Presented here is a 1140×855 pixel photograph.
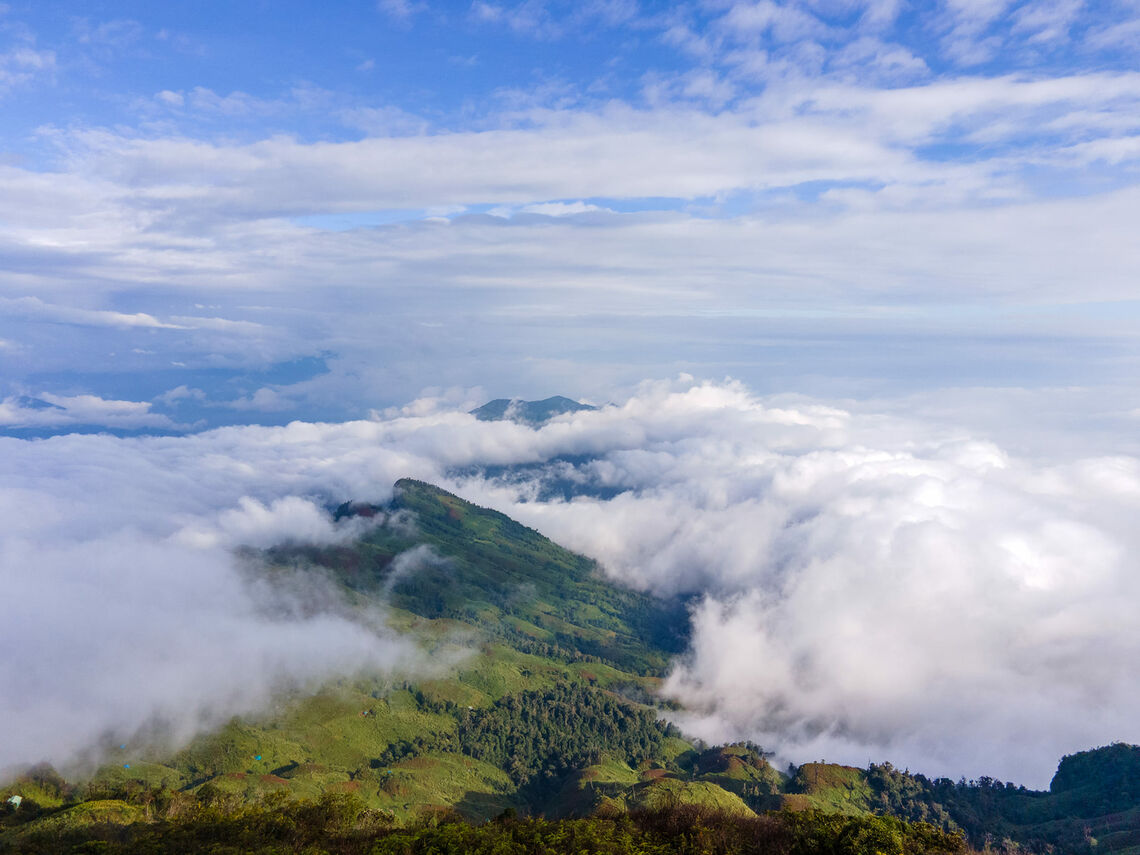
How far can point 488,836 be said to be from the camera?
2753 inches

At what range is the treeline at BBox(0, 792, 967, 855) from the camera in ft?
210

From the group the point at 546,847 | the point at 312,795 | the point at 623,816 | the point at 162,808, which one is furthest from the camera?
the point at 312,795

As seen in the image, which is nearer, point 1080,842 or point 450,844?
point 450,844

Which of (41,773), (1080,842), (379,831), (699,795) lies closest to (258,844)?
(379,831)

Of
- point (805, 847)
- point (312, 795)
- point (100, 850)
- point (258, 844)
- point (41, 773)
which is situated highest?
point (805, 847)

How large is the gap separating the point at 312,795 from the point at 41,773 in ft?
277

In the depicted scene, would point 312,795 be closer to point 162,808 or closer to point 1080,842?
point 162,808

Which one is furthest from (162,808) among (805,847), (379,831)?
Result: (805,847)

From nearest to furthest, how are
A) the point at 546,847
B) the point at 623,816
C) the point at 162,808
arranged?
the point at 546,847 → the point at 623,816 → the point at 162,808

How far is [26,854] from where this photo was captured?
3029 inches

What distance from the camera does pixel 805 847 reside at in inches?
2586

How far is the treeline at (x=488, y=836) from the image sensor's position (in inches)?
2522

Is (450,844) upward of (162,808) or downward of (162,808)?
upward

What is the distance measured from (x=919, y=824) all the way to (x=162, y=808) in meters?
118
